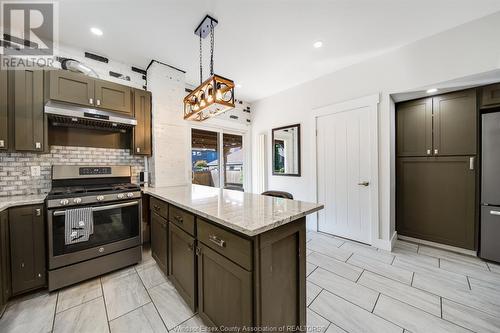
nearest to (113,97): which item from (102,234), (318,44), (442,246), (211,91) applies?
→ (211,91)

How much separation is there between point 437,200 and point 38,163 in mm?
5373

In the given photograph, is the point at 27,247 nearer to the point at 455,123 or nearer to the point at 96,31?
the point at 96,31

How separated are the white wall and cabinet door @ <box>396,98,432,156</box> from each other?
303mm

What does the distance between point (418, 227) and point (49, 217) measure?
15.4ft

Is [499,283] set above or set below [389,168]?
below

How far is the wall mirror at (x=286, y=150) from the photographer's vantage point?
3.84m

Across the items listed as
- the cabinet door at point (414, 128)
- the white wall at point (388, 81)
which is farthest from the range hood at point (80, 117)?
the cabinet door at point (414, 128)

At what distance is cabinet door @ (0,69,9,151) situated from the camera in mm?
1879

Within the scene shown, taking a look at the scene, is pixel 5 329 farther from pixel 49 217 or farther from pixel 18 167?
pixel 18 167

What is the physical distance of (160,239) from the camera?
210 centimetres

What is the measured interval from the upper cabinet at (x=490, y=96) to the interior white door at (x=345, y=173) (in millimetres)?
1238

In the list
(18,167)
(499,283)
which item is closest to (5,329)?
(18,167)

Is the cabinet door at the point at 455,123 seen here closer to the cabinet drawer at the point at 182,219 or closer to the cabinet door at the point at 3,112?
the cabinet drawer at the point at 182,219

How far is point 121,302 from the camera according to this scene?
173 centimetres
